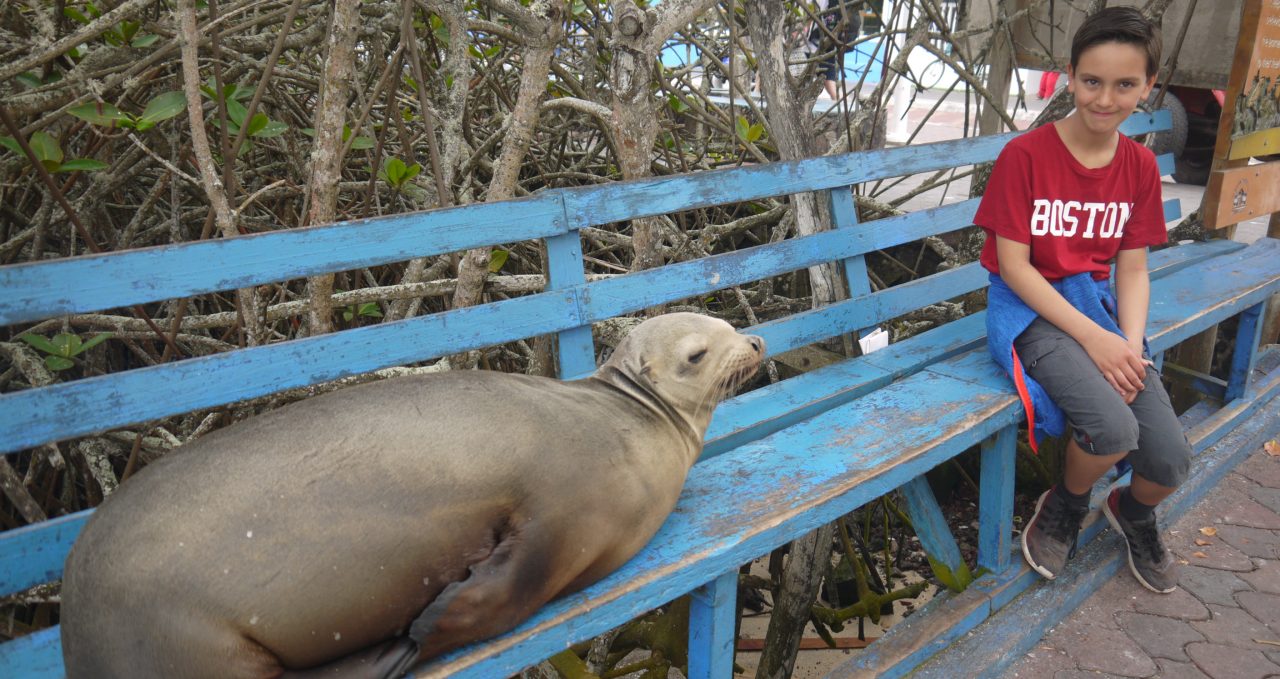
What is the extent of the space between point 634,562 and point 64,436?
0.93m

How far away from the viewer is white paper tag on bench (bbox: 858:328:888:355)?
9.36ft

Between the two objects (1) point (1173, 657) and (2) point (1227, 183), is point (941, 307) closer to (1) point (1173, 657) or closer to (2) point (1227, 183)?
(2) point (1227, 183)

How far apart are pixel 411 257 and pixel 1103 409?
5.10ft

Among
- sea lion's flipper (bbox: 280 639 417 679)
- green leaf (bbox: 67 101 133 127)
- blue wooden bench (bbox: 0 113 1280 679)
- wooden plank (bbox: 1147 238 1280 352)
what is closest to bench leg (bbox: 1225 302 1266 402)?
wooden plank (bbox: 1147 238 1280 352)

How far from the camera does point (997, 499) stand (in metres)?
2.45

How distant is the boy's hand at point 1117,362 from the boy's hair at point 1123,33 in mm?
636

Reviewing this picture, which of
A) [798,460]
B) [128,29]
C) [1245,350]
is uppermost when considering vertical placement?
[128,29]

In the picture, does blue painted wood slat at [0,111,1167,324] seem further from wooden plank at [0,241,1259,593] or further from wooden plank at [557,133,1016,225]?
wooden plank at [0,241,1259,593]

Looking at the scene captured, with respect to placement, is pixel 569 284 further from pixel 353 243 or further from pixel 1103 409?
pixel 1103 409

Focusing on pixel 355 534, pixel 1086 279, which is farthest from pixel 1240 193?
pixel 355 534

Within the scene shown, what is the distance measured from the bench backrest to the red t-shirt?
Result: 1.39 feet

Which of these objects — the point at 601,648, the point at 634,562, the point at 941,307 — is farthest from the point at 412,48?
the point at 941,307

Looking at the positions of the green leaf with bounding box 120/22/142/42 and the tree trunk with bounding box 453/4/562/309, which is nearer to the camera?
the tree trunk with bounding box 453/4/562/309

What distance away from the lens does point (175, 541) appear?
1.26 meters
